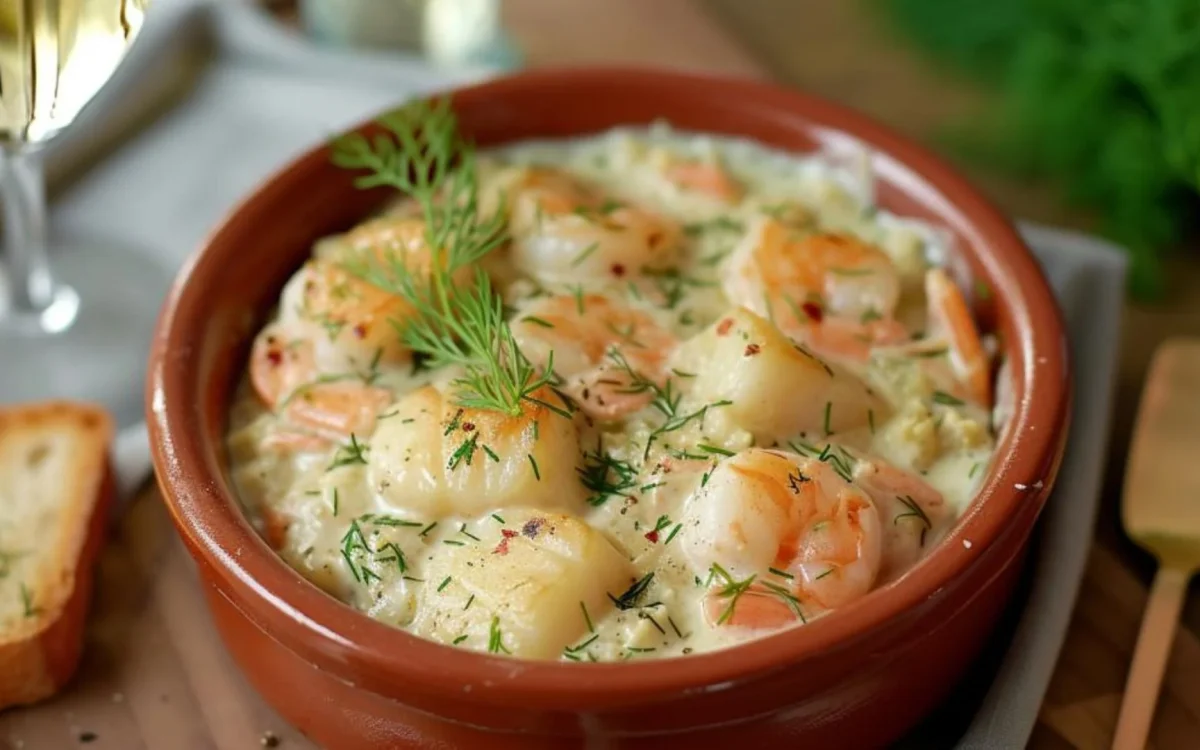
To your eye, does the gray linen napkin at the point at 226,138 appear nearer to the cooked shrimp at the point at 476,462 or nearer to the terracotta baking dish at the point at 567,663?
the terracotta baking dish at the point at 567,663

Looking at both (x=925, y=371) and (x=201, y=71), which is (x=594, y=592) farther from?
(x=201, y=71)

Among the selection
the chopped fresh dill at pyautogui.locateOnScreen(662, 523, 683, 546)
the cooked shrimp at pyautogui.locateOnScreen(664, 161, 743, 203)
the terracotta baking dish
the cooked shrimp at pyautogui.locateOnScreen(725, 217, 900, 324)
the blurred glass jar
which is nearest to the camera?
the terracotta baking dish

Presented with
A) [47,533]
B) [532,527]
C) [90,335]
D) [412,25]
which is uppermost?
[532,527]

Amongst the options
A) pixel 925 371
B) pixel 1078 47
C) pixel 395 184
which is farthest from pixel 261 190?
pixel 1078 47

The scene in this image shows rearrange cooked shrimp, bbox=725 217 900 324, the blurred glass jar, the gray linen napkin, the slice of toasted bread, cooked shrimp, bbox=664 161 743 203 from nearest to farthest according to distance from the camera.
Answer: the slice of toasted bread < cooked shrimp, bbox=725 217 900 324 < cooked shrimp, bbox=664 161 743 203 < the gray linen napkin < the blurred glass jar

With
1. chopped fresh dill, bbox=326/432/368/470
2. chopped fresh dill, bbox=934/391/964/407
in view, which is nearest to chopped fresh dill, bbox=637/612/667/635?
chopped fresh dill, bbox=326/432/368/470

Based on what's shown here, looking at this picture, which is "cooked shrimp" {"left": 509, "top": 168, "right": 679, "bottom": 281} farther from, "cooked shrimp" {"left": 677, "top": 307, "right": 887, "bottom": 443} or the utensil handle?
the utensil handle

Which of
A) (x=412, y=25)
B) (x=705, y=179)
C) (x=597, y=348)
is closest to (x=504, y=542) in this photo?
(x=597, y=348)

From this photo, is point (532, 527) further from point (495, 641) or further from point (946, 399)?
point (946, 399)
